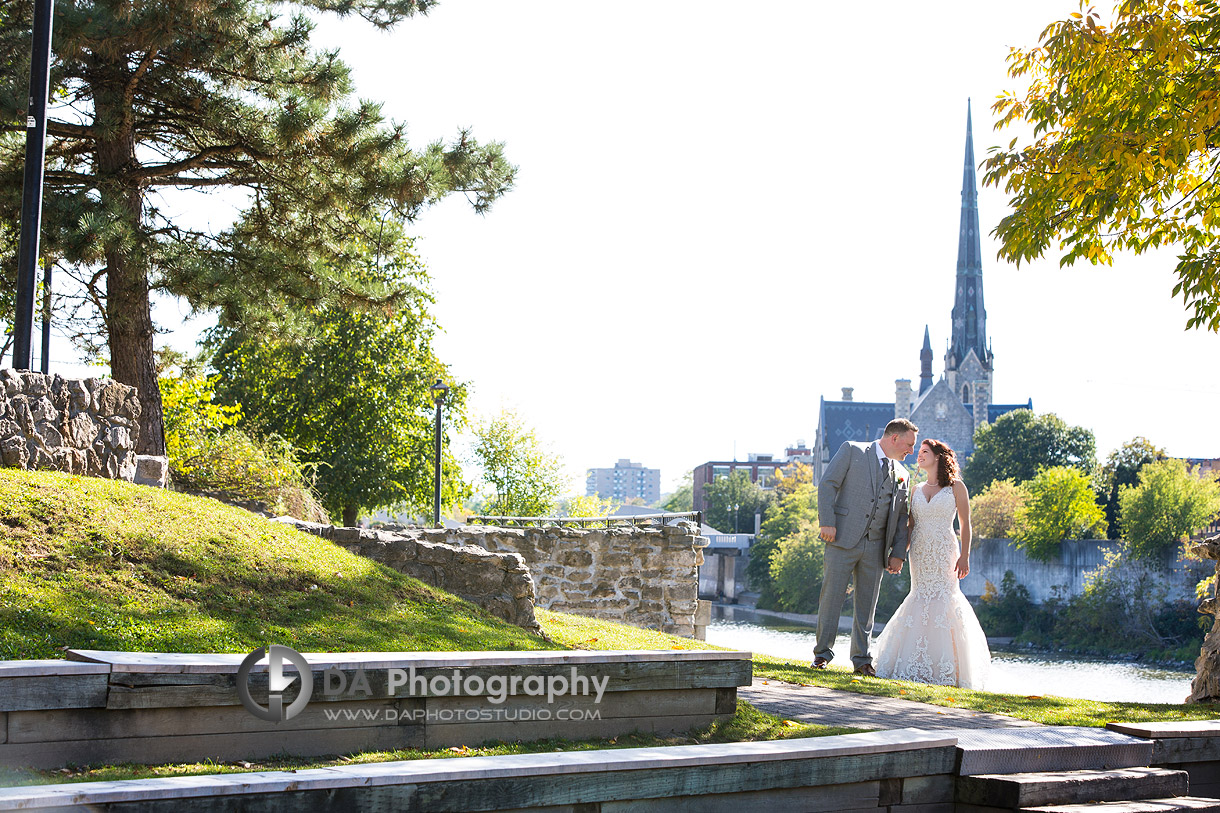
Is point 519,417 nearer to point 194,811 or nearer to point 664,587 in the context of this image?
point 664,587

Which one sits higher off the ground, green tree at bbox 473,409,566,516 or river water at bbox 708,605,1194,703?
green tree at bbox 473,409,566,516

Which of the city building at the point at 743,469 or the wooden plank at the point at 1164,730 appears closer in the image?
the wooden plank at the point at 1164,730

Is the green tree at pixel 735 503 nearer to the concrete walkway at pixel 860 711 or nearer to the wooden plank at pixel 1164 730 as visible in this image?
the concrete walkway at pixel 860 711

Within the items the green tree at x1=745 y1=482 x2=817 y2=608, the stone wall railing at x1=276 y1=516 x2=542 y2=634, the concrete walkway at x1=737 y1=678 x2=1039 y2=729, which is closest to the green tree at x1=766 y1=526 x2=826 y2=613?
the green tree at x1=745 y1=482 x2=817 y2=608

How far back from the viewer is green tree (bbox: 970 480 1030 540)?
59688 mm

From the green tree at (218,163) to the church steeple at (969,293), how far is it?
96437 millimetres

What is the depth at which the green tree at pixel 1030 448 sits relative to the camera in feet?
235

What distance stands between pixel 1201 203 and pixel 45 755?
332 inches

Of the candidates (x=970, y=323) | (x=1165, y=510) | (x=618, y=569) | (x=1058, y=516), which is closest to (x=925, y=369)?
(x=970, y=323)

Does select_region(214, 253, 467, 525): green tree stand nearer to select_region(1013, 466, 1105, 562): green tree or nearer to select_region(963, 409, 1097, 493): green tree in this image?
select_region(1013, 466, 1105, 562): green tree

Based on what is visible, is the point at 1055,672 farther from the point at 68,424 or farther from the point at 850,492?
the point at 68,424

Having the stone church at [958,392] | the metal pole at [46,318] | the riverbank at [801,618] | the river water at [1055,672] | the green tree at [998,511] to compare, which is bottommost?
the riverbank at [801,618]

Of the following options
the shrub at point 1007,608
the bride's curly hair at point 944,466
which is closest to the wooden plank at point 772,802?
the bride's curly hair at point 944,466

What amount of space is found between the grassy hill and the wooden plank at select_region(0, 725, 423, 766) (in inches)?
32.6
